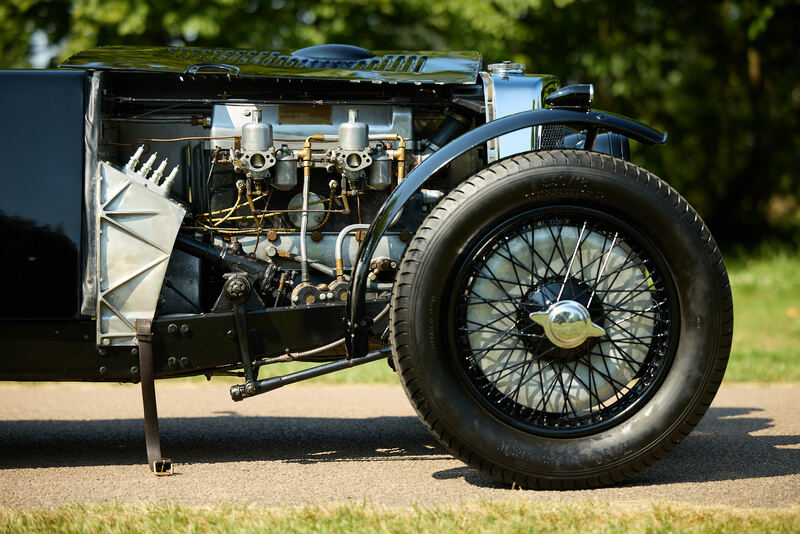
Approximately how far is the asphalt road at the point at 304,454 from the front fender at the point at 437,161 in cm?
60

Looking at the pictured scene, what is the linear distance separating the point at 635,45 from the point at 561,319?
11501 millimetres

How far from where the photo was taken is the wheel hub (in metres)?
3.01

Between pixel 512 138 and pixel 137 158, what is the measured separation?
158cm

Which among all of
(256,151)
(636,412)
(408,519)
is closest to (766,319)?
(636,412)

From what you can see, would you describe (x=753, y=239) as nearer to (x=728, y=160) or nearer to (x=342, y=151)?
(x=728, y=160)

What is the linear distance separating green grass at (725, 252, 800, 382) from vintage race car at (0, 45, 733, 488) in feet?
9.87

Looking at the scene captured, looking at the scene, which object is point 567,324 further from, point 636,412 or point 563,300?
point 636,412

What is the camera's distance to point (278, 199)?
3676 mm

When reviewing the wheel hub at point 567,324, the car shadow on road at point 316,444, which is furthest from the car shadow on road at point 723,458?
the wheel hub at point 567,324

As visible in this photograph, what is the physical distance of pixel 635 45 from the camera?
13398mm

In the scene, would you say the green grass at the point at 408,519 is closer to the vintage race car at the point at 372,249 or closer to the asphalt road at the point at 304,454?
the asphalt road at the point at 304,454

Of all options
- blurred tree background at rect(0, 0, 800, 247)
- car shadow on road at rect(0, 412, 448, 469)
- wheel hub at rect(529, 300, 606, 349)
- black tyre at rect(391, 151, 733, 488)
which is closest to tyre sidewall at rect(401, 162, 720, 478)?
black tyre at rect(391, 151, 733, 488)

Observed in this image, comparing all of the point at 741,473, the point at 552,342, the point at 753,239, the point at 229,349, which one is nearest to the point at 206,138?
the point at 229,349

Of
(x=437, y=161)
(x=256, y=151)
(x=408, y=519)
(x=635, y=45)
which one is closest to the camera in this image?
(x=408, y=519)
